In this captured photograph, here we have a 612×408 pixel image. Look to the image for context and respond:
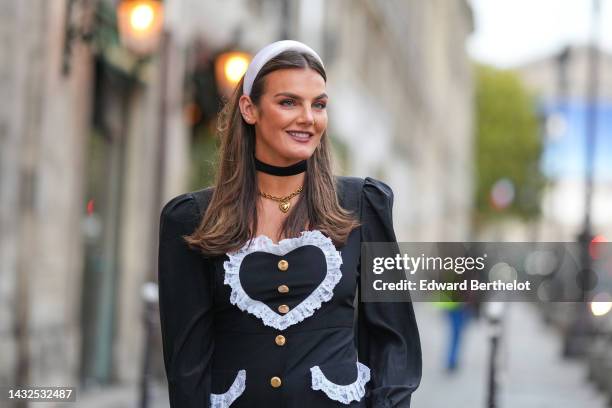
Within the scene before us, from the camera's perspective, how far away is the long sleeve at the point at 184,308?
317cm

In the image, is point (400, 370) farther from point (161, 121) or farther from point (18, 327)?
point (161, 121)

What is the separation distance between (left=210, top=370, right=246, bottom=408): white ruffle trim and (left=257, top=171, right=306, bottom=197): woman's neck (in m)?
0.49

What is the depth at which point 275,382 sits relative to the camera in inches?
124

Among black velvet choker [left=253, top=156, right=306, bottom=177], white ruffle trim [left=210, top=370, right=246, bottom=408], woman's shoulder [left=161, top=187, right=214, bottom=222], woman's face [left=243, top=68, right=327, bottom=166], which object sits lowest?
white ruffle trim [left=210, top=370, right=246, bottom=408]

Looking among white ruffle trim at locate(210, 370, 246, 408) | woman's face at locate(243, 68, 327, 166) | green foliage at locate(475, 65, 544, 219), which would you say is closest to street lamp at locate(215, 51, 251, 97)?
woman's face at locate(243, 68, 327, 166)

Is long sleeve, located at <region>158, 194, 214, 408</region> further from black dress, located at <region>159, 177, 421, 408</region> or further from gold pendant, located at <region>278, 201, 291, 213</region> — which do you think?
gold pendant, located at <region>278, 201, 291, 213</region>

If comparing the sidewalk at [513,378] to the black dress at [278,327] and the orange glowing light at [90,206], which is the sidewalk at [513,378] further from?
the black dress at [278,327]

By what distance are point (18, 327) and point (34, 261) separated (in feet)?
1.93

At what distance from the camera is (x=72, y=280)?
1151cm

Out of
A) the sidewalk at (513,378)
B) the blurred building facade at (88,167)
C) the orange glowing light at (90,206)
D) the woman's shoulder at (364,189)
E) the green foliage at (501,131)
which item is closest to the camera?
the woman's shoulder at (364,189)

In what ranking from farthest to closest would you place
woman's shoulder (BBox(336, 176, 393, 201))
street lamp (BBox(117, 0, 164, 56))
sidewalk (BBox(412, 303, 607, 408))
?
1. sidewalk (BBox(412, 303, 607, 408))
2. street lamp (BBox(117, 0, 164, 56))
3. woman's shoulder (BBox(336, 176, 393, 201))

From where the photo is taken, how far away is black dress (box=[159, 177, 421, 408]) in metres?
3.15

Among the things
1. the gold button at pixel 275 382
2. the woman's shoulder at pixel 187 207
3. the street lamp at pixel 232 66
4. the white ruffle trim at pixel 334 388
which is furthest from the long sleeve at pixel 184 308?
the street lamp at pixel 232 66

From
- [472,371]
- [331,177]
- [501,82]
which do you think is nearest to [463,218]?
[501,82]
